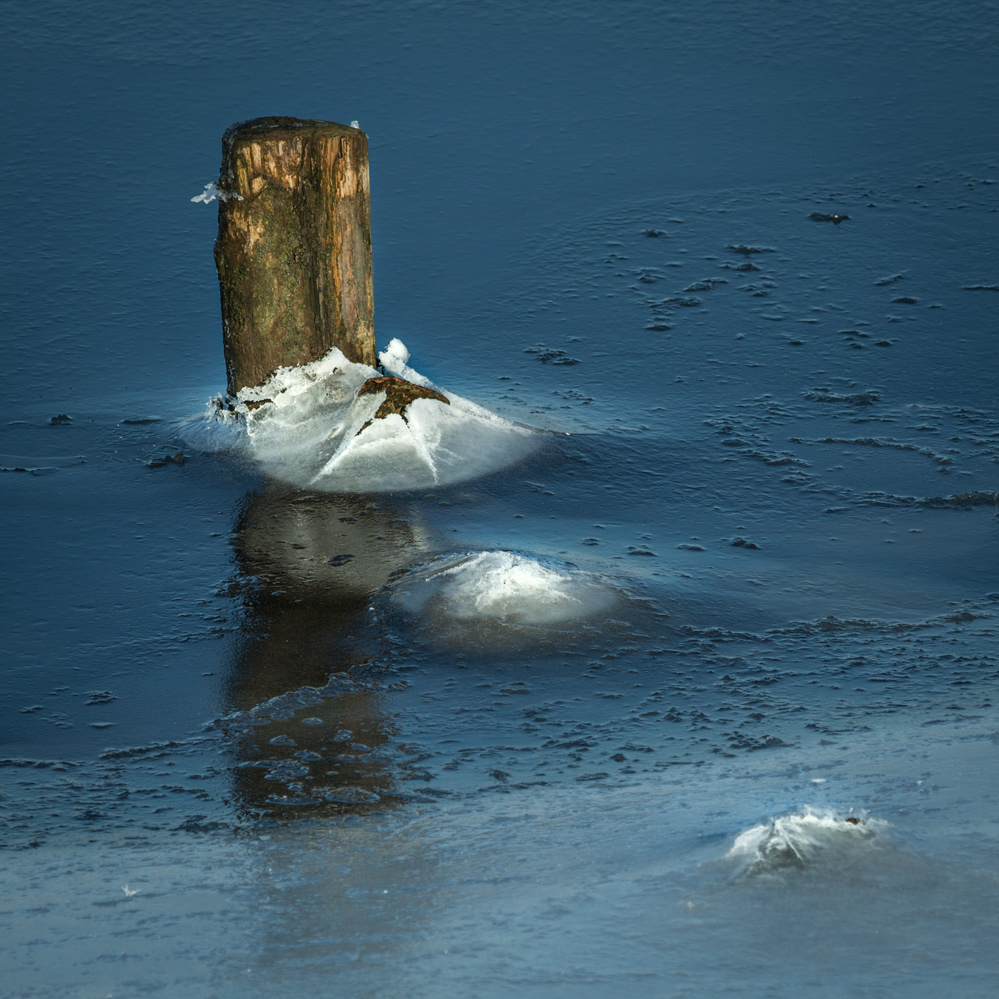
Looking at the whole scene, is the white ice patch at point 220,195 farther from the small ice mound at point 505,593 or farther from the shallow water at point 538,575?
the small ice mound at point 505,593

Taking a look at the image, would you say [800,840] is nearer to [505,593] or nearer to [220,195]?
[505,593]

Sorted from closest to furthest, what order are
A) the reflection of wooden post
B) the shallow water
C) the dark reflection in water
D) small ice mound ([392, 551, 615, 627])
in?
the shallow water, the dark reflection in water, small ice mound ([392, 551, 615, 627]), the reflection of wooden post

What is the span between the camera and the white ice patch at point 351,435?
6.21 m

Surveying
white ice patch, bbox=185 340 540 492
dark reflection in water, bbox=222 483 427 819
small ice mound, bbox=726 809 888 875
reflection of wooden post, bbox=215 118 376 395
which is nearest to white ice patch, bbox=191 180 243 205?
reflection of wooden post, bbox=215 118 376 395

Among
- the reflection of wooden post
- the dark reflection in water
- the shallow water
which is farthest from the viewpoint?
the reflection of wooden post

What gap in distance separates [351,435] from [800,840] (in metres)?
3.56

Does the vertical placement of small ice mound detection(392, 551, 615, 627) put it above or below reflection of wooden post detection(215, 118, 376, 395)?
below

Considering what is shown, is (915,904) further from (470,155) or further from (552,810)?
(470,155)

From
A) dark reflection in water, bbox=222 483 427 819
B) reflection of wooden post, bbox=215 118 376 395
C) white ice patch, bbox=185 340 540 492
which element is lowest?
dark reflection in water, bbox=222 483 427 819

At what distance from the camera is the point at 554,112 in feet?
38.3

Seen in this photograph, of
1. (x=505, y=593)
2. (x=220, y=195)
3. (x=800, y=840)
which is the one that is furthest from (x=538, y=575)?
(x=220, y=195)

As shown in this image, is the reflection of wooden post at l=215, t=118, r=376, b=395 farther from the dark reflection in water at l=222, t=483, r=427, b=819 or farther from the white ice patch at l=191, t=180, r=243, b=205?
the dark reflection in water at l=222, t=483, r=427, b=819

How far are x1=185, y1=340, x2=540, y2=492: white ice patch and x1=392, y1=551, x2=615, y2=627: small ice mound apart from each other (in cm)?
109

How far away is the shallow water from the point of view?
309 centimetres
